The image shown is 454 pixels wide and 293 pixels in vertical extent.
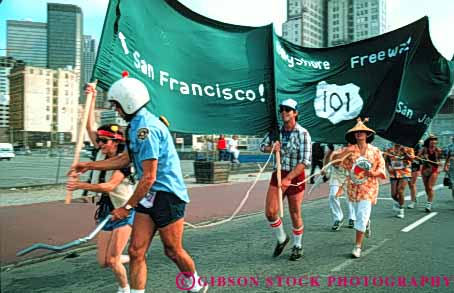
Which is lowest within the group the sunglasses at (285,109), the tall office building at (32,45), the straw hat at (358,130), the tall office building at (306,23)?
the straw hat at (358,130)

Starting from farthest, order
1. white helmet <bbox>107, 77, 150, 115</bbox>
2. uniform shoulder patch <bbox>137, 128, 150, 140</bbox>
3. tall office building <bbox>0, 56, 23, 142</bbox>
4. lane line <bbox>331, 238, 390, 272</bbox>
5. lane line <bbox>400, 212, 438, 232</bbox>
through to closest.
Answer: tall office building <bbox>0, 56, 23, 142</bbox>, lane line <bbox>400, 212, 438, 232</bbox>, lane line <bbox>331, 238, 390, 272</bbox>, white helmet <bbox>107, 77, 150, 115</bbox>, uniform shoulder patch <bbox>137, 128, 150, 140</bbox>

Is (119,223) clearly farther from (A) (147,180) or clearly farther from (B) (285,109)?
(B) (285,109)

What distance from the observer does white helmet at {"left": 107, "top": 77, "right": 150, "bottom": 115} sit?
3660 millimetres

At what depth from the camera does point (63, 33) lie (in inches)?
526

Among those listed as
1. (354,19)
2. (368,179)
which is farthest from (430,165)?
(354,19)

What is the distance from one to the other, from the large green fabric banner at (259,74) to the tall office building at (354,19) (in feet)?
389

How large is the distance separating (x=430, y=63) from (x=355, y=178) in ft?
9.42

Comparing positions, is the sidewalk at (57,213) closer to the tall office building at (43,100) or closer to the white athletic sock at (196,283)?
the tall office building at (43,100)

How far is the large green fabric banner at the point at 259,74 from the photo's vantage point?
4477mm

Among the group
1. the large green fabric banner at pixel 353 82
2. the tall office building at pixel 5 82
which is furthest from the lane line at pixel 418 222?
the tall office building at pixel 5 82

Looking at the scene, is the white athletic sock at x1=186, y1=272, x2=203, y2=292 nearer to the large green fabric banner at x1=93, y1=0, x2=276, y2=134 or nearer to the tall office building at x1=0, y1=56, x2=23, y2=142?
the large green fabric banner at x1=93, y1=0, x2=276, y2=134

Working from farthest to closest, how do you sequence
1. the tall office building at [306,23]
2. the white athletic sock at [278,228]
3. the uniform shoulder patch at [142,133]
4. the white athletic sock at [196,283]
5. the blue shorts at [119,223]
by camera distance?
the tall office building at [306,23] < the white athletic sock at [278,228] < the blue shorts at [119,223] < the white athletic sock at [196,283] < the uniform shoulder patch at [142,133]

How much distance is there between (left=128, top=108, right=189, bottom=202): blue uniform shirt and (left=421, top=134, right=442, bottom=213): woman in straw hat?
8.72 metres

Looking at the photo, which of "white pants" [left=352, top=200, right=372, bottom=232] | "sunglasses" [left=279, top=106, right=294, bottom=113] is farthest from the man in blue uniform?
"white pants" [left=352, top=200, right=372, bottom=232]
